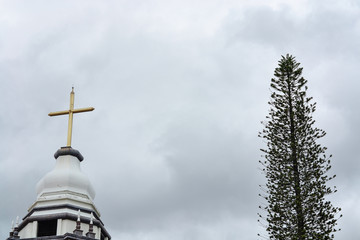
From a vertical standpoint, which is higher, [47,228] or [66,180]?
[66,180]

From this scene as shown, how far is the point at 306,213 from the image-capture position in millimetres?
27812

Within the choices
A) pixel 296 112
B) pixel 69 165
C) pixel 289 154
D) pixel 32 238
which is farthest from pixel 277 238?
pixel 69 165

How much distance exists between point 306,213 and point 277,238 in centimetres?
159

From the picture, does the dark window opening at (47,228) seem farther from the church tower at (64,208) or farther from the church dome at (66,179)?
the church dome at (66,179)

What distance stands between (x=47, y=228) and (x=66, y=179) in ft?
10.9

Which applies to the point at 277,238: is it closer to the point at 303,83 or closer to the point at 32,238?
the point at 303,83

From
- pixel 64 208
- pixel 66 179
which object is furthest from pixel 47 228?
pixel 66 179

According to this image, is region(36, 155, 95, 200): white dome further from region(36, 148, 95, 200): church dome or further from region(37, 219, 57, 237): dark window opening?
region(37, 219, 57, 237): dark window opening

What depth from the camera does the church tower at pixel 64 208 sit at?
38344 mm

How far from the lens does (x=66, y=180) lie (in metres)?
40.9

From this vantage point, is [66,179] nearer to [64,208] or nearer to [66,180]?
[66,180]

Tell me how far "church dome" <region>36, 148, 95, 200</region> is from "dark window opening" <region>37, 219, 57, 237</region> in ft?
6.92

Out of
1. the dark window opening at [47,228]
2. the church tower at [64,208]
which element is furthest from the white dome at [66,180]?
the dark window opening at [47,228]

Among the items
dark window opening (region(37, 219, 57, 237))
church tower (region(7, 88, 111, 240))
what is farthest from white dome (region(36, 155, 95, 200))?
dark window opening (region(37, 219, 57, 237))
